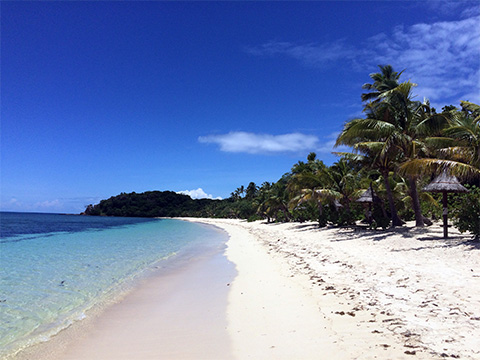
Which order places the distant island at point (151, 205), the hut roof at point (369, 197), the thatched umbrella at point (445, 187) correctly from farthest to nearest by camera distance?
the distant island at point (151, 205) → the hut roof at point (369, 197) → the thatched umbrella at point (445, 187)

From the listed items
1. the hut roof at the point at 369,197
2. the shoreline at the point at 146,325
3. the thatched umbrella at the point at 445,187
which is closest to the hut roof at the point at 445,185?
the thatched umbrella at the point at 445,187

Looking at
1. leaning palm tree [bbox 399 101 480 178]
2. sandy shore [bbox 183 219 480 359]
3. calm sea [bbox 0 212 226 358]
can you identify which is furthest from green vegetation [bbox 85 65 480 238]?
calm sea [bbox 0 212 226 358]

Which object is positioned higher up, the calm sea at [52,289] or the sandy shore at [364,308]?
the sandy shore at [364,308]

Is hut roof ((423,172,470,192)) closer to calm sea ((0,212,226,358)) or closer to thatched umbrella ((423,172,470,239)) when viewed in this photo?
thatched umbrella ((423,172,470,239))

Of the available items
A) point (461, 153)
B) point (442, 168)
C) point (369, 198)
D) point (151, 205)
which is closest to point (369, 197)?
point (369, 198)

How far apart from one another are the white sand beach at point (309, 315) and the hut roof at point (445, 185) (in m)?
2.64

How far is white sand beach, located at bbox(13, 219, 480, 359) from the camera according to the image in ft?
12.2

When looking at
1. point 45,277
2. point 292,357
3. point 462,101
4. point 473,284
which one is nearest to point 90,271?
point 45,277

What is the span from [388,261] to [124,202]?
470 feet

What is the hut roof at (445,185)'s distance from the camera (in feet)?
35.7

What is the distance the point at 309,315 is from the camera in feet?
16.3

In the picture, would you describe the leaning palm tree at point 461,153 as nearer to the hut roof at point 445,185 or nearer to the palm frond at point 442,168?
the palm frond at point 442,168

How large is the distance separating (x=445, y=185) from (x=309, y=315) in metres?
8.90

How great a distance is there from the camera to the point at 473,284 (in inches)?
215
